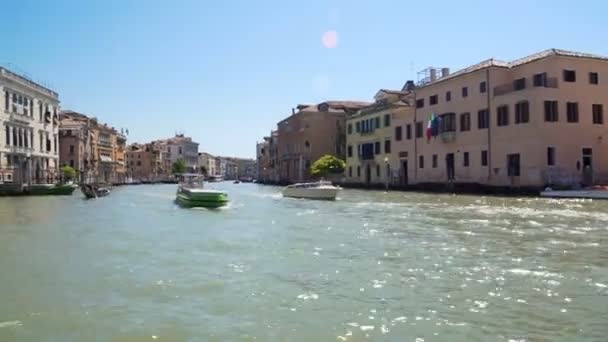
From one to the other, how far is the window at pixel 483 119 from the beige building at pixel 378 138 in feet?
35.3

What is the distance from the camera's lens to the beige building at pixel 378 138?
182 feet

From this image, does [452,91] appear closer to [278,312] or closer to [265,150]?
[278,312]

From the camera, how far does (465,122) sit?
44.3 m

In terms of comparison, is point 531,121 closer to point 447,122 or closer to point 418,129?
point 447,122

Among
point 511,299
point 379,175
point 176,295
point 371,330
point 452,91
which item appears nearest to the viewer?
point 371,330

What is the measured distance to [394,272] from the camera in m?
10.0

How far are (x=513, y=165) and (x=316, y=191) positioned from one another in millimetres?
13753

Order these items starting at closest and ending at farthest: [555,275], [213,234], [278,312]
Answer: [278,312] < [555,275] < [213,234]

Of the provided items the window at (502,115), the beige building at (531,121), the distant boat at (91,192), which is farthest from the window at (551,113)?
the distant boat at (91,192)

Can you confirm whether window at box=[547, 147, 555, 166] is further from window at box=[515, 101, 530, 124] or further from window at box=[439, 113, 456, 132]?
window at box=[439, 113, 456, 132]

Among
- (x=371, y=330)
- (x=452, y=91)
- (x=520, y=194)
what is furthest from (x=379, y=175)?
(x=371, y=330)

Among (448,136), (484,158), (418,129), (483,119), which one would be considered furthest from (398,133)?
(484,158)

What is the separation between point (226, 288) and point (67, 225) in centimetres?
1382

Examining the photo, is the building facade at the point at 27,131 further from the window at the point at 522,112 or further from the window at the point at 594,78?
the window at the point at 594,78
